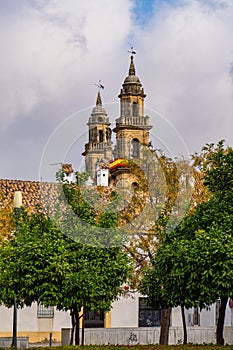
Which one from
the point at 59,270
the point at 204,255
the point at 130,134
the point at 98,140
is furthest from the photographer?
the point at 130,134

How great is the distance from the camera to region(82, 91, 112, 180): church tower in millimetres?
31516

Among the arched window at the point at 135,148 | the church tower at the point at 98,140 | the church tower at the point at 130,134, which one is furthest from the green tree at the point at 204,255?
the arched window at the point at 135,148

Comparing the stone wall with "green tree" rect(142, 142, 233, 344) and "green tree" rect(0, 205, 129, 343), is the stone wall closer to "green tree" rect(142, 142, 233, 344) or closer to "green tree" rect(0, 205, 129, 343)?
"green tree" rect(0, 205, 129, 343)

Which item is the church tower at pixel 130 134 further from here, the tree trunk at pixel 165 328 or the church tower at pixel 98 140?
the tree trunk at pixel 165 328

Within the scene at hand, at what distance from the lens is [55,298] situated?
2223 cm

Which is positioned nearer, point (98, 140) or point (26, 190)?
point (98, 140)

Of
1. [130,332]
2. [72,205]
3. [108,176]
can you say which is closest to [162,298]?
[72,205]

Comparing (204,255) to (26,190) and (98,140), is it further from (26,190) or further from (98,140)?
(26,190)

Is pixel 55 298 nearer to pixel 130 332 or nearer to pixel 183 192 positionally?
pixel 183 192

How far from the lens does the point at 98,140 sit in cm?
3200

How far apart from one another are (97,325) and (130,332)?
304 inches

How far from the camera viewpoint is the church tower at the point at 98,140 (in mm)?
31516

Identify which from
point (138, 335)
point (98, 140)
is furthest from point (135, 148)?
point (138, 335)

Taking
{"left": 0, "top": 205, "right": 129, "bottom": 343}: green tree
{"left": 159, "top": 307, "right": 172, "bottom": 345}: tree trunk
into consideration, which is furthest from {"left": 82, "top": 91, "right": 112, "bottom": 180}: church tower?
{"left": 159, "top": 307, "right": 172, "bottom": 345}: tree trunk
